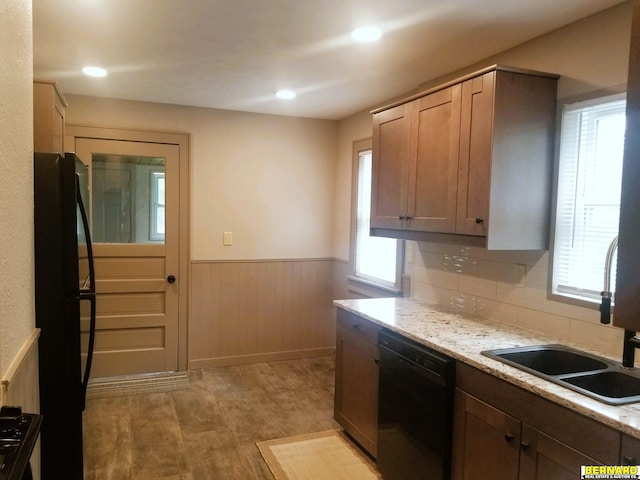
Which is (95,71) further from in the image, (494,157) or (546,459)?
(546,459)

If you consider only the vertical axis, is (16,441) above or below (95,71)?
below

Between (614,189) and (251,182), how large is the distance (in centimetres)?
313

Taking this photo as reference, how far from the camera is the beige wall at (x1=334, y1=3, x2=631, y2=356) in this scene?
6.79 feet

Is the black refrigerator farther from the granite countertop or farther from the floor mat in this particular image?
the granite countertop

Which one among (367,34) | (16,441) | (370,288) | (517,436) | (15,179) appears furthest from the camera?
(370,288)

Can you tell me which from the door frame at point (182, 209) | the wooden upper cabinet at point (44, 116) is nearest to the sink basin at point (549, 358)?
the wooden upper cabinet at point (44, 116)

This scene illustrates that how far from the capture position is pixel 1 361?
122 cm

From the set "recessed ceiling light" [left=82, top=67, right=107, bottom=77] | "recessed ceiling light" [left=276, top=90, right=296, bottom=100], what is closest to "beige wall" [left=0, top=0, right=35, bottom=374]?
"recessed ceiling light" [left=82, top=67, right=107, bottom=77]

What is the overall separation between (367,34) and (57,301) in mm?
1982

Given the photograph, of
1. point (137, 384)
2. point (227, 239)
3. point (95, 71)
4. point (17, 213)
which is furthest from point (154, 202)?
point (17, 213)

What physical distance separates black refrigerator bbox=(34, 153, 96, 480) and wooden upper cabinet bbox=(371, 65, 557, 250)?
6.09ft

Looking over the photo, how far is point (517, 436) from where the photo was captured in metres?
1.71

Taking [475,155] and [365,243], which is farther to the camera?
[365,243]

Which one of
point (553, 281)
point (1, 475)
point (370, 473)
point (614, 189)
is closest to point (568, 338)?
point (553, 281)
